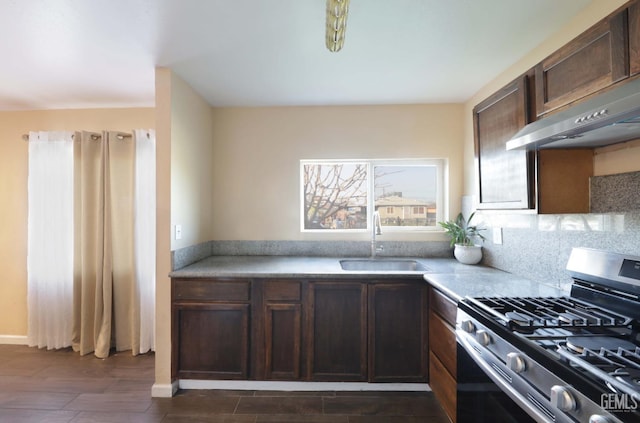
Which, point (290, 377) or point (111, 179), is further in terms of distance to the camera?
point (111, 179)

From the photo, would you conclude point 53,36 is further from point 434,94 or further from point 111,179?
point 434,94

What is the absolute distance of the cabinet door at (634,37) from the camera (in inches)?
40.8

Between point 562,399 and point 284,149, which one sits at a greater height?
point 284,149

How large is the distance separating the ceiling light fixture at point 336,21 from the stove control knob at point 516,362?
1.44 m

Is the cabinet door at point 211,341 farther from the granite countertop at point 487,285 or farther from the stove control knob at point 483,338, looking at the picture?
the stove control knob at point 483,338

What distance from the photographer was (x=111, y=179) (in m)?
2.65

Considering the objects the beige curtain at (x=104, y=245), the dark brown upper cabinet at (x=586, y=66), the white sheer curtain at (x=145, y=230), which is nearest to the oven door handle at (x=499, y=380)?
the dark brown upper cabinet at (x=586, y=66)

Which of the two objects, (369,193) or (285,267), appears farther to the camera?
(369,193)

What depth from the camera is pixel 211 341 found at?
212cm

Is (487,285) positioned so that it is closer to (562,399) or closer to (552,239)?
(552,239)

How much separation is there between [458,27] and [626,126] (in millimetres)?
995

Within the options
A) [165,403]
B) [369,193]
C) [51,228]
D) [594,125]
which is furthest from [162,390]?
[594,125]

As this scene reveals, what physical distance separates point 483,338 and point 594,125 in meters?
0.91

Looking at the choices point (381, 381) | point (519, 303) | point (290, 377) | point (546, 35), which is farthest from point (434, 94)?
point (290, 377)
